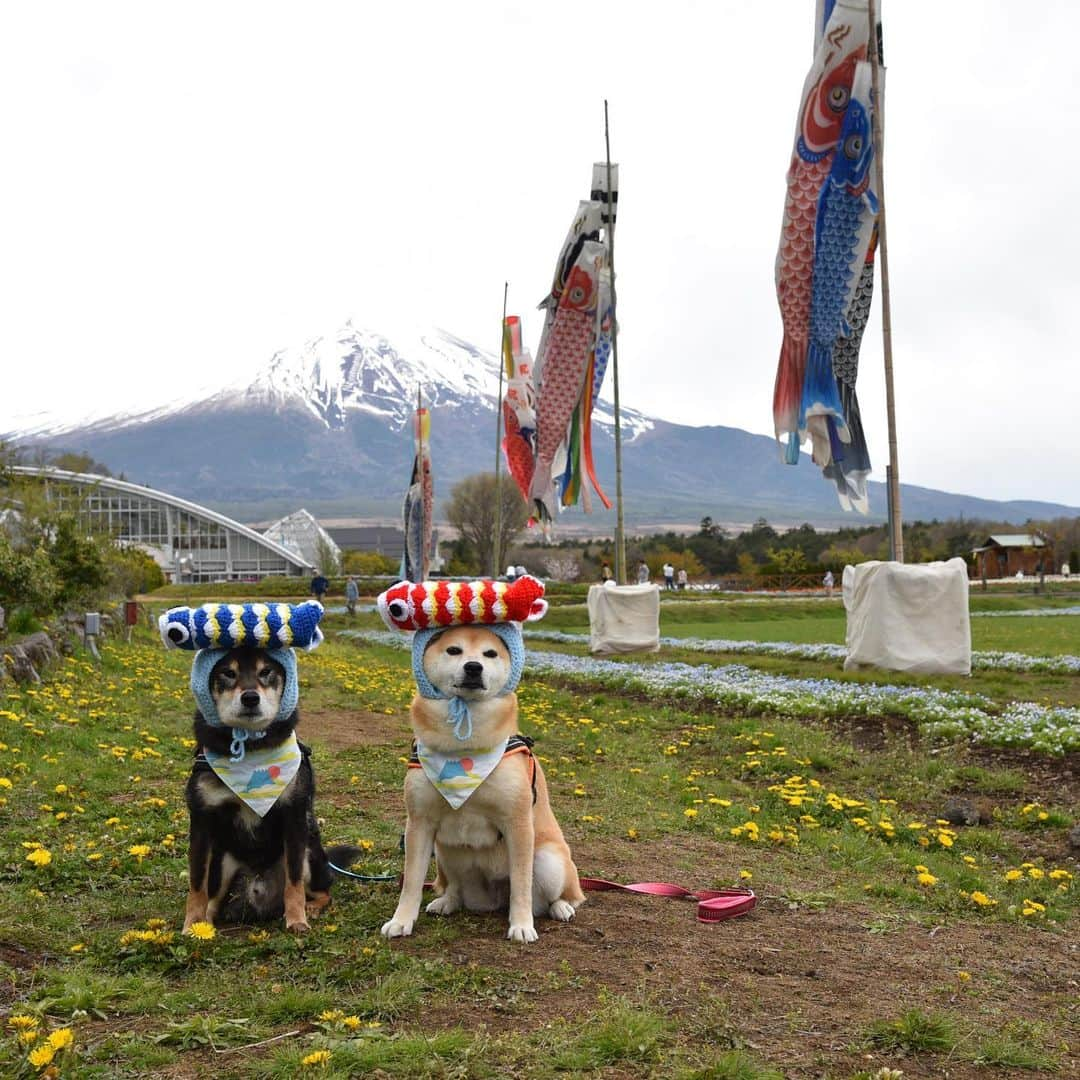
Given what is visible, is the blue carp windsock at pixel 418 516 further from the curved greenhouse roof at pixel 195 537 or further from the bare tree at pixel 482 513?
the curved greenhouse roof at pixel 195 537

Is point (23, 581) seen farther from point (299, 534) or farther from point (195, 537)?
point (299, 534)

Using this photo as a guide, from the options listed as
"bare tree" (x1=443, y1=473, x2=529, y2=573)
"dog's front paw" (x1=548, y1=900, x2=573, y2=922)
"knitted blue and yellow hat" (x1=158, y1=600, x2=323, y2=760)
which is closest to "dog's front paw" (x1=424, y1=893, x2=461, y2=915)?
"dog's front paw" (x1=548, y1=900, x2=573, y2=922)

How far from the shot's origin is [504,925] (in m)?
5.25

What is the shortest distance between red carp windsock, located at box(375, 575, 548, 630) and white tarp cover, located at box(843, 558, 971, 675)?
1020 cm

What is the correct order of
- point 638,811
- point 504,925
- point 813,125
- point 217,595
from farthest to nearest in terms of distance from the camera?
point 217,595, point 813,125, point 638,811, point 504,925

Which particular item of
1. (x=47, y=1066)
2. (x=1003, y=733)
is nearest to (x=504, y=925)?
(x=47, y=1066)

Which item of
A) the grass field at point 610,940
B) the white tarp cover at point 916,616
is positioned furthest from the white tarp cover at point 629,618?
the grass field at point 610,940

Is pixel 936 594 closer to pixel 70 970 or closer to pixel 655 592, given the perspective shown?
pixel 655 592

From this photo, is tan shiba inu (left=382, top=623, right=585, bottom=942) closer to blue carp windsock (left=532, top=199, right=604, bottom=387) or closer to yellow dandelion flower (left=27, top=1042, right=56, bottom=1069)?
yellow dandelion flower (left=27, top=1042, right=56, bottom=1069)

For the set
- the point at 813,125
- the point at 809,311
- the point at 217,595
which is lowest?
the point at 217,595

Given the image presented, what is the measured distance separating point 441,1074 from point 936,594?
12.1m

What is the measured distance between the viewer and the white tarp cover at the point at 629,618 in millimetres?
21203

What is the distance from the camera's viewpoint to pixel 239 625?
4969mm

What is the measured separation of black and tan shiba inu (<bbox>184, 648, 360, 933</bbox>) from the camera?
16.6 ft
